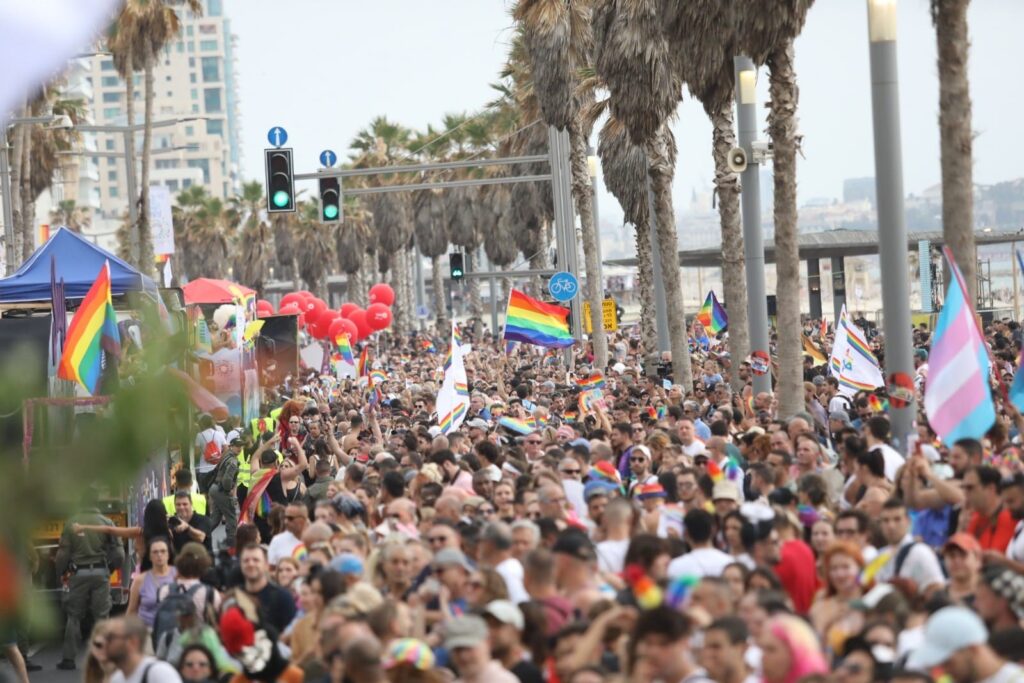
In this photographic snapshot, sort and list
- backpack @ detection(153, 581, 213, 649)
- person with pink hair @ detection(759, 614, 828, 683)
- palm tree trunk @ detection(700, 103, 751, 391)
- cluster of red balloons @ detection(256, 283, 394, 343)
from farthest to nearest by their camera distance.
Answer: cluster of red balloons @ detection(256, 283, 394, 343) → palm tree trunk @ detection(700, 103, 751, 391) → backpack @ detection(153, 581, 213, 649) → person with pink hair @ detection(759, 614, 828, 683)

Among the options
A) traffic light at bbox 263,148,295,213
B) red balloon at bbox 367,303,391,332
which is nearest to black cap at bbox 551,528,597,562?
traffic light at bbox 263,148,295,213

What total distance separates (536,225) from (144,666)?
185 ft

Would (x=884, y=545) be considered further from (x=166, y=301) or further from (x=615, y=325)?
(x=615, y=325)

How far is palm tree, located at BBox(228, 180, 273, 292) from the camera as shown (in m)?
82.4

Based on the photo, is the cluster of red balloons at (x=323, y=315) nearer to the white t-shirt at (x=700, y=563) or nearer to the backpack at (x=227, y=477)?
the backpack at (x=227, y=477)

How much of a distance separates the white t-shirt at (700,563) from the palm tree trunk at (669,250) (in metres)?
20.6

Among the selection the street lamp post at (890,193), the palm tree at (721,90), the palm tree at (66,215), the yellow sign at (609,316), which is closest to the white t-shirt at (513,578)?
the street lamp post at (890,193)

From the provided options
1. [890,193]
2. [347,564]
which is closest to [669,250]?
[890,193]

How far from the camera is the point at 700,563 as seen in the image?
7.69m

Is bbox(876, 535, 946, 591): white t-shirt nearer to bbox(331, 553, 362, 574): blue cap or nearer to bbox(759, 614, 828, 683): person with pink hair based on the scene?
bbox(759, 614, 828, 683): person with pink hair

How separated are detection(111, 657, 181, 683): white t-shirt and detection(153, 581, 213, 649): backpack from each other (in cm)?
101

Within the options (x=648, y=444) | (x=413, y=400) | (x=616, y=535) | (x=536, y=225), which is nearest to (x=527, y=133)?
(x=536, y=225)

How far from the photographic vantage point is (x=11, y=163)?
44.3 metres

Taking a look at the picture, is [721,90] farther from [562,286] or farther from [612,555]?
[612,555]
